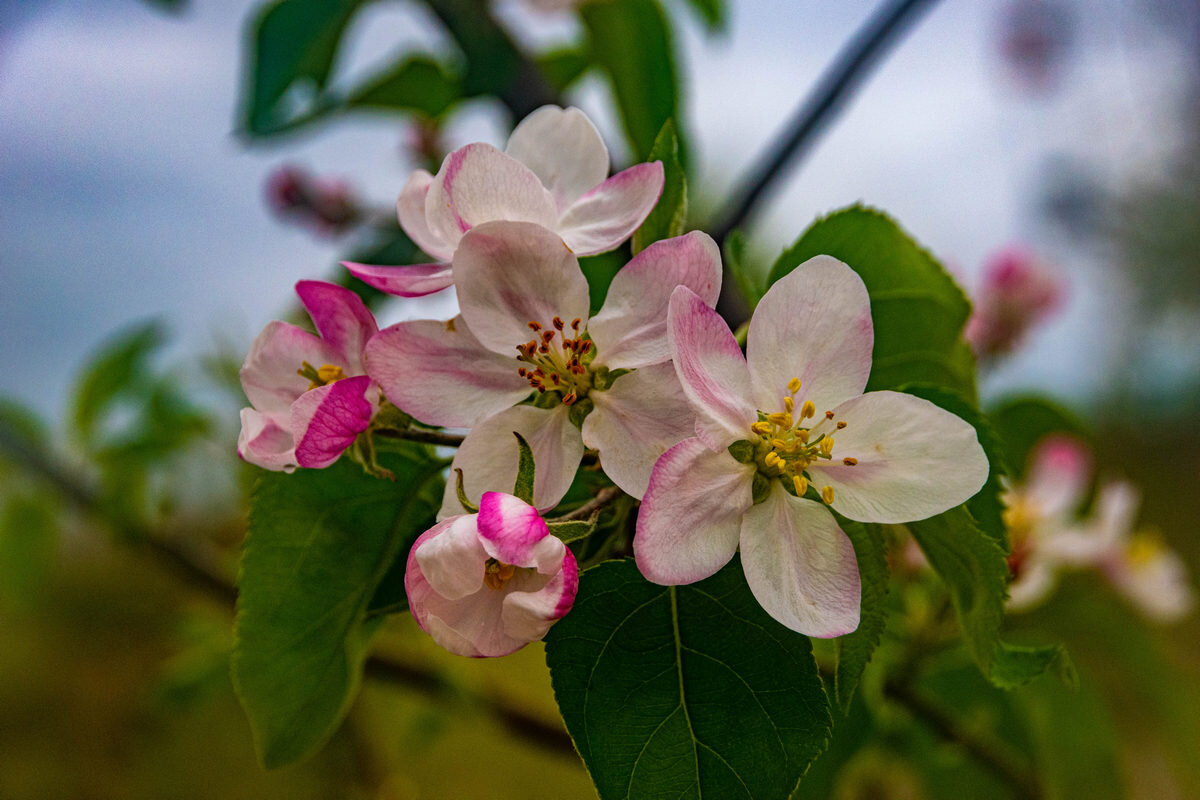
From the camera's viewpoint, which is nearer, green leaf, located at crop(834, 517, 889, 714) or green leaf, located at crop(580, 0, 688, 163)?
green leaf, located at crop(834, 517, 889, 714)

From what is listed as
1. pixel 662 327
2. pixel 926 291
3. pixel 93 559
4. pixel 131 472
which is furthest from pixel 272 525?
pixel 93 559

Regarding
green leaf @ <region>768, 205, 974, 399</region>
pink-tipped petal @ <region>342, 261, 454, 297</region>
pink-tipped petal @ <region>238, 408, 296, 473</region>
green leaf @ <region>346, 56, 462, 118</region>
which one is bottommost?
green leaf @ <region>346, 56, 462, 118</region>

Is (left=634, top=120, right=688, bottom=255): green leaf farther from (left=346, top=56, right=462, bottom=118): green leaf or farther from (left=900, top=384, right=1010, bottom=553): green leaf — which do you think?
(left=346, top=56, right=462, bottom=118): green leaf

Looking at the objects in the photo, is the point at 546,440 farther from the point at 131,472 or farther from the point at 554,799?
the point at 554,799

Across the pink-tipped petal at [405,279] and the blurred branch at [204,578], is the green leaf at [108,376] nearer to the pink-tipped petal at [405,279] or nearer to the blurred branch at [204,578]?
the blurred branch at [204,578]

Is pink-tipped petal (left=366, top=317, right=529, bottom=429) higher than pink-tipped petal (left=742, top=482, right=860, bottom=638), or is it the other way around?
pink-tipped petal (left=742, top=482, right=860, bottom=638)

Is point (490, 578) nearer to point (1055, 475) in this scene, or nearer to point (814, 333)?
point (814, 333)

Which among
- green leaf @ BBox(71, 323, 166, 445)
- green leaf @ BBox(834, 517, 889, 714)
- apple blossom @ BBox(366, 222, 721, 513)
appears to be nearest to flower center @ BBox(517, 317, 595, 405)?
apple blossom @ BBox(366, 222, 721, 513)

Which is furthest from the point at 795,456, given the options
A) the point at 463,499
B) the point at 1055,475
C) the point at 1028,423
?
the point at 1055,475
